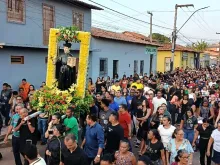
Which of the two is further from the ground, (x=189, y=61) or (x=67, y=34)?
(x=189, y=61)

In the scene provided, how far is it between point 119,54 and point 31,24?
9801 mm

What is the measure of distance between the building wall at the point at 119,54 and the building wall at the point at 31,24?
3543 millimetres

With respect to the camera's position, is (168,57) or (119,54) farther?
(168,57)

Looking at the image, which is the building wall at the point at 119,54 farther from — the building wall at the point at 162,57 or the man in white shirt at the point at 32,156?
the man in white shirt at the point at 32,156

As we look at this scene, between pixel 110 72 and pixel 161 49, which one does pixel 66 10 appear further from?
pixel 161 49

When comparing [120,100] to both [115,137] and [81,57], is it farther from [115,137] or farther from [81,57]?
[115,137]

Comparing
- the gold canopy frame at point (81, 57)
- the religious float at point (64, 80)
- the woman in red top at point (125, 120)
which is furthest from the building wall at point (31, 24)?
the woman in red top at point (125, 120)


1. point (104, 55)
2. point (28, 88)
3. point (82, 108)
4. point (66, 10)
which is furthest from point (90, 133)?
point (104, 55)

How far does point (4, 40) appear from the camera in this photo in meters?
13.1

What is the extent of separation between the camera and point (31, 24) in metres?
14.7

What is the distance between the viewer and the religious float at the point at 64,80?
802cm

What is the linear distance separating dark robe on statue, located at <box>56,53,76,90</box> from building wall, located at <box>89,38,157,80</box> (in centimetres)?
1108

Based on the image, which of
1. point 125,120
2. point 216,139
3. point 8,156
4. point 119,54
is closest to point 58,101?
point 125,120

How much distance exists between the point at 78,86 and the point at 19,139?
Result: 240 centimetres
